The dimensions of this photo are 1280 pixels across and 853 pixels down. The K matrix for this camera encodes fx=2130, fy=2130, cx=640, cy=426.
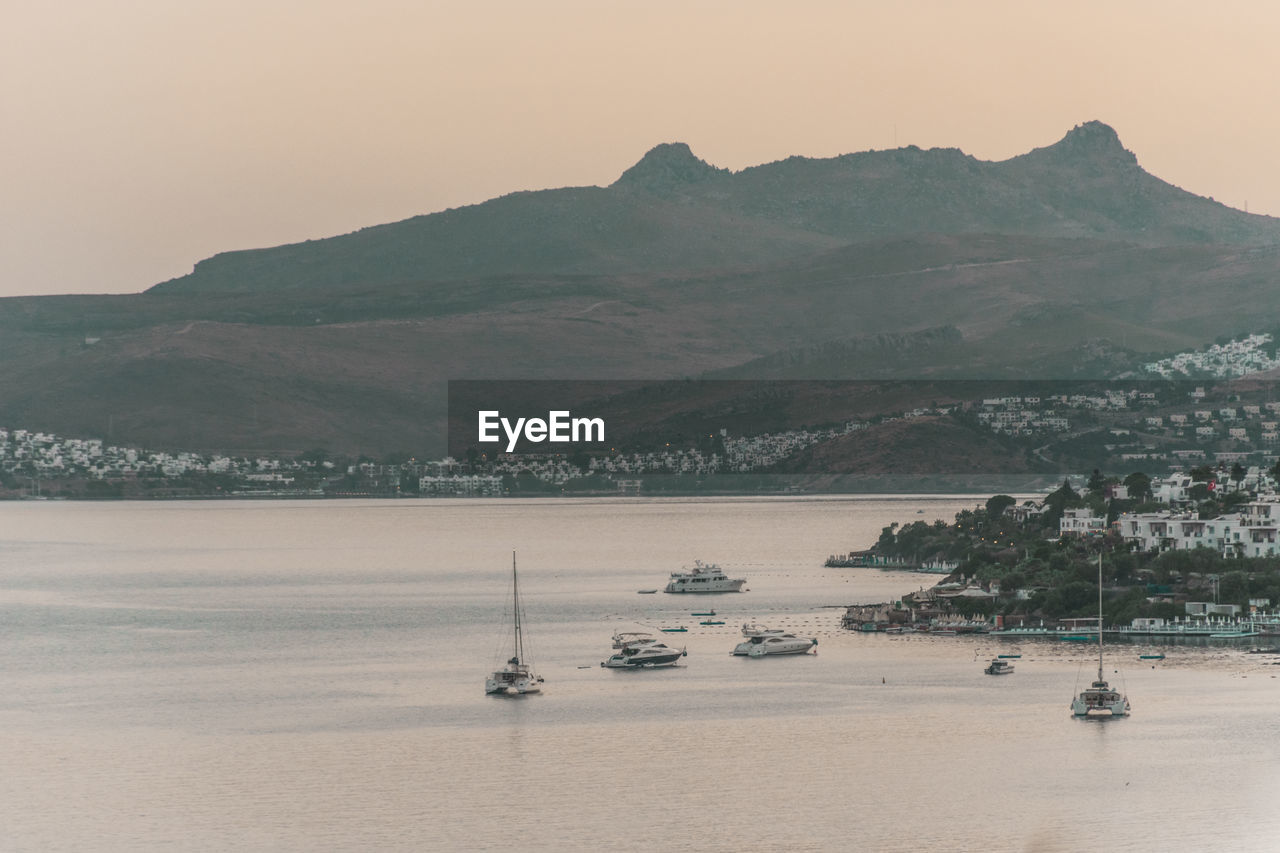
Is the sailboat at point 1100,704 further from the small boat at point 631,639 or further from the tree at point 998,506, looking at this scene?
the tree at point 998,506

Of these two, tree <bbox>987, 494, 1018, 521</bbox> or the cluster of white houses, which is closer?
the cluster of white houses

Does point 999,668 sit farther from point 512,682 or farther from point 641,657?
point 512,682

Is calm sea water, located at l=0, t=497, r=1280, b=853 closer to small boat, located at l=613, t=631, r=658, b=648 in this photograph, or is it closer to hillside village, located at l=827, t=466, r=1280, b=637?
small boat, located at l=613, t=631, r=658, b=648

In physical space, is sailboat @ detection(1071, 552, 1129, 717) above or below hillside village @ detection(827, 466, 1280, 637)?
below

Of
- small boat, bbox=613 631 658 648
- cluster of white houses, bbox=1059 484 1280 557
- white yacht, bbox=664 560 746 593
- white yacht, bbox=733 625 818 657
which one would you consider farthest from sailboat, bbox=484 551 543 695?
white yacht, bbox=664 560 746 593

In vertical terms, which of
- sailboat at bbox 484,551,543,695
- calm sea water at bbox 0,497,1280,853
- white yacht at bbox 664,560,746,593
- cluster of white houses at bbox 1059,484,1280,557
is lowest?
calm sea water at bbox 0,497,1280,853

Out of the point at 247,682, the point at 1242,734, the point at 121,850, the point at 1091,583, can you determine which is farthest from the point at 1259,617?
the point at 121,850

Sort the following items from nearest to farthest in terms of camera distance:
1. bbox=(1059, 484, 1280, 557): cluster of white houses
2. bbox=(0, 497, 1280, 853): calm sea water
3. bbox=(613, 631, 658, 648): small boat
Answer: bbox=(0, 497, 1280, 853): calm sea water < bbox=(613, 631, 658, 648): small boat < bbox=(1059, 484, 1280, 557): cluster of white houses

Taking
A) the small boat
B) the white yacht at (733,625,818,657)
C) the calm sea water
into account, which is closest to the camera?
the calm sea water
